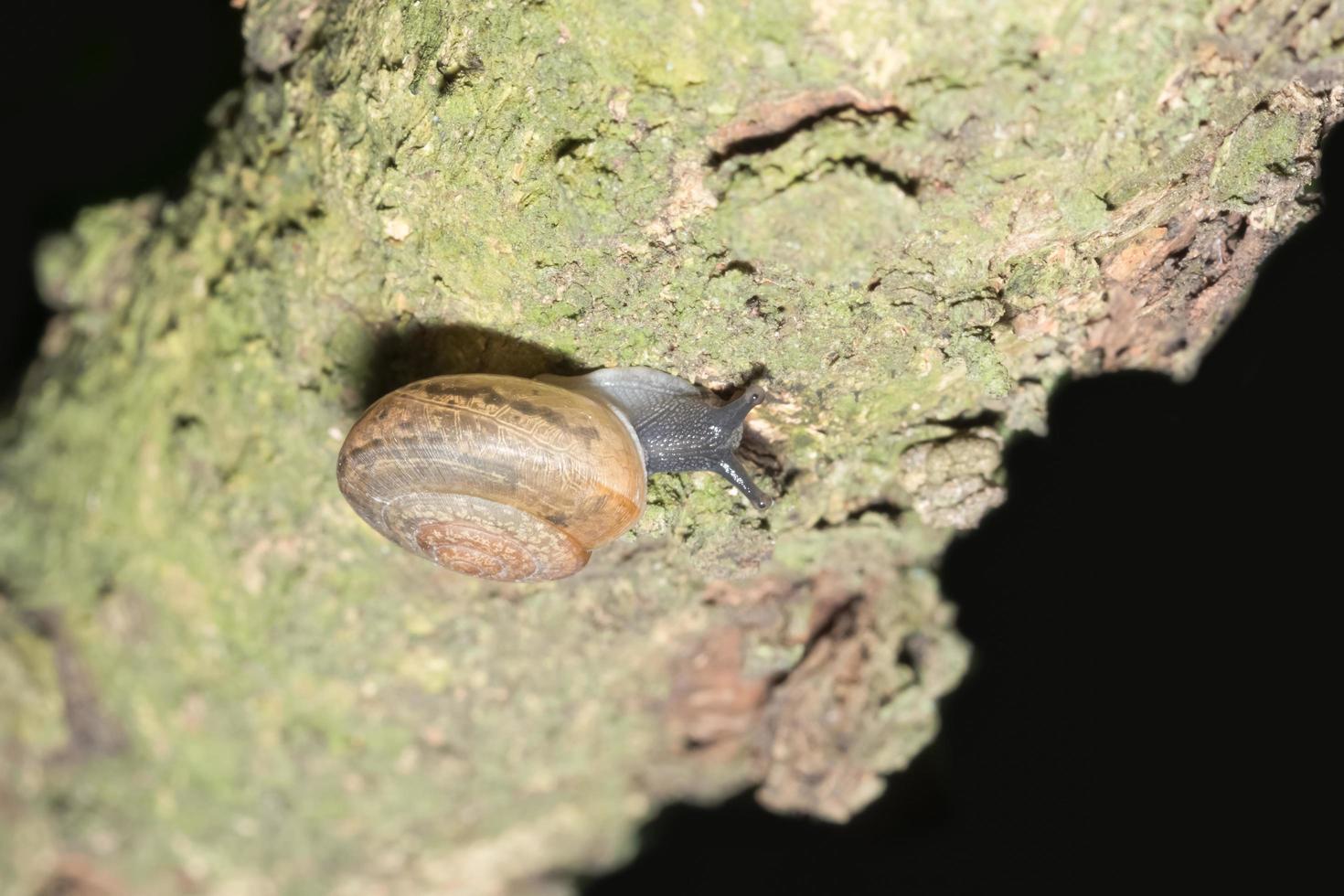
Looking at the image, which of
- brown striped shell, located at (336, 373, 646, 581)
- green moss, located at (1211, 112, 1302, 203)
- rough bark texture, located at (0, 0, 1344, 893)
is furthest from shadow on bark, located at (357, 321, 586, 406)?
green moss, located at (1211, 112, 1302, 203)

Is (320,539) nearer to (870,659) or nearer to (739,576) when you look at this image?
(739,576)

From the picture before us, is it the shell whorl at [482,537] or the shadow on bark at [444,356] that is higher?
the shadow on bark at [444,356]

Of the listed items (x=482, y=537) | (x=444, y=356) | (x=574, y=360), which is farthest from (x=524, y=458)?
(x=444, y=356)

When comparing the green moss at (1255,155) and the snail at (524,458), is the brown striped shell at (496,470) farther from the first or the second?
the green moss at (1255,155)

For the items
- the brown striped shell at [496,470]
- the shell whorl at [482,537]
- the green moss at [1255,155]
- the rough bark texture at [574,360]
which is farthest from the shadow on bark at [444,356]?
the green moss at [1255,155]

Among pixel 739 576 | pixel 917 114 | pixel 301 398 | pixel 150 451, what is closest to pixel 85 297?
pixel 150 451

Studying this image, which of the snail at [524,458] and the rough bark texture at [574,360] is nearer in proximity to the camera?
the rough bark texture at [574,360]

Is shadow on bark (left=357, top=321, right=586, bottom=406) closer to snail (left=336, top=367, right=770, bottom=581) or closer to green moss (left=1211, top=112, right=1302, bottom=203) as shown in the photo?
snail (left=336, top=367, right=770, bottom=581)
